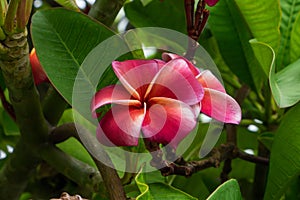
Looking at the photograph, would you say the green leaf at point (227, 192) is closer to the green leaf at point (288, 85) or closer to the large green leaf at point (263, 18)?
the green leaf at point (288, 85)

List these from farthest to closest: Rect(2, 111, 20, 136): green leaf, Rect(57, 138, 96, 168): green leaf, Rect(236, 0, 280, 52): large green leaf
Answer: Rect(2, 111, 20, 136): green leaf → Rect(57, 138, 96, 168): green leaf → Rect(236, 0, 280, 52): large green leaf

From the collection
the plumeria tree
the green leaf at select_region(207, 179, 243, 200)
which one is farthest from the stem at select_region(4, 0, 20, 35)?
the green leaf at select_region(207, 179, 243, 200)

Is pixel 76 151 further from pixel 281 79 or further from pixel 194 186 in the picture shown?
pixel 281 79

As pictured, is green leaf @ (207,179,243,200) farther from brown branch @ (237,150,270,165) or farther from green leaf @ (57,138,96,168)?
green leaf @ (57,138,96,168)

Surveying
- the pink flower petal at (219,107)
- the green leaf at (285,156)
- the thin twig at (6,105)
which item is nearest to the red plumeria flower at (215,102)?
the pink flower petal at (219,107)

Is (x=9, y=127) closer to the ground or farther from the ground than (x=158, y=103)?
closer to the ground

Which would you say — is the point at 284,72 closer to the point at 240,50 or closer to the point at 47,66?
the point at 240,50

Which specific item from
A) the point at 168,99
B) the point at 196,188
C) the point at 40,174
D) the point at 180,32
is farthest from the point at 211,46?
the point at 168,99

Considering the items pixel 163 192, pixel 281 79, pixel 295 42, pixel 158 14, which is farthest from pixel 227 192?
pixel 158 14
